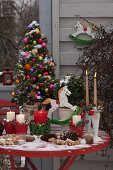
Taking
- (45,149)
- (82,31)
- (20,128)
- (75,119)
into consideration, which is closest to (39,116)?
(20,128)

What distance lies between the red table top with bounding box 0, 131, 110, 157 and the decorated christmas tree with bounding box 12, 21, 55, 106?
638 millimetres

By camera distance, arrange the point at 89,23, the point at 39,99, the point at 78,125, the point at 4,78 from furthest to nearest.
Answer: the point at 4,78
the point at 89,23
the point at 39,99
the point at 78,125

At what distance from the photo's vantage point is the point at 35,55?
273cm

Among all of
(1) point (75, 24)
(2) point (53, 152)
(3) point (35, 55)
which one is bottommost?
(2) point (53, 152)

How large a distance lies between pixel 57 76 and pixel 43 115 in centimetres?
94

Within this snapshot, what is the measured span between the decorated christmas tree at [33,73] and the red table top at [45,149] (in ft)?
2.09

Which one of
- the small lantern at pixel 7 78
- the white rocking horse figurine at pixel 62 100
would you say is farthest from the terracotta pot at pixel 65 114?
the small lantern at pixel 7 78

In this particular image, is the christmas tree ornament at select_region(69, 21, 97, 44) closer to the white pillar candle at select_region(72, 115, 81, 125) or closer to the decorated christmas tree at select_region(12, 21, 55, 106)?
the decorated christmas tree at select_region(12, 21, 55, 106)

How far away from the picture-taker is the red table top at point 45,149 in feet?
6.31

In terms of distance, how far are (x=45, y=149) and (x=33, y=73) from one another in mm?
881

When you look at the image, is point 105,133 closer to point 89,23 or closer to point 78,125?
point 78,125

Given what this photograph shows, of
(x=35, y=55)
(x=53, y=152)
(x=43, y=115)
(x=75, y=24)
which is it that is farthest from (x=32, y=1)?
(x=53, y=152)

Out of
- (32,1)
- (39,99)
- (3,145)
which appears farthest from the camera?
(32,1)

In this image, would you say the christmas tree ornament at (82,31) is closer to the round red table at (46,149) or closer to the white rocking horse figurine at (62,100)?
the white rocking horse figurine at (62,100)
